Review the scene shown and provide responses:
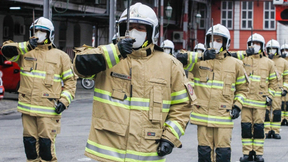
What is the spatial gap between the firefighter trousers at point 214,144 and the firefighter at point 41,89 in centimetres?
190

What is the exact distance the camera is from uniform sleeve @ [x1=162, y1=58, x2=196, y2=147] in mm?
4336

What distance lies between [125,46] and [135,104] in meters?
0.53

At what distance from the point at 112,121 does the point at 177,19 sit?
35.4m

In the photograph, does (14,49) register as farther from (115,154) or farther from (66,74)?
(115,154)

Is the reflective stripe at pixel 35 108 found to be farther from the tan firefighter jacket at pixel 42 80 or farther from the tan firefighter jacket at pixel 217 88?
the tan firefighter jacket at pixel 217 88

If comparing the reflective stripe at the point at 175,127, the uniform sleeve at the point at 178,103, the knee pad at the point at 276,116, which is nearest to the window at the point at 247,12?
the knee pad at the point at 276,116

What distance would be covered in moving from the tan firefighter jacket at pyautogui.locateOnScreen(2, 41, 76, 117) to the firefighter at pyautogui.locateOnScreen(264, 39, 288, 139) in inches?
236

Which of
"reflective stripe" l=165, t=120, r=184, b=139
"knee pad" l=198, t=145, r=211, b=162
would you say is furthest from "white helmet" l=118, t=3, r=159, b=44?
"knee pad" l=198, t=145, r=211, b=162

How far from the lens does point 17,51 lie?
Result: 6891mm

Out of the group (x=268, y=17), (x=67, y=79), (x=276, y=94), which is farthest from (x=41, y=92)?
(x=268, y=17)

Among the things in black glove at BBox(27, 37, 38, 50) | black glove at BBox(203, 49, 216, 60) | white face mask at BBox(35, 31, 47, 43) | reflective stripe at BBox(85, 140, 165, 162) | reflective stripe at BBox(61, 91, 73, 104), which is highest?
white face mask at BBox(35, 31, 47, 43)

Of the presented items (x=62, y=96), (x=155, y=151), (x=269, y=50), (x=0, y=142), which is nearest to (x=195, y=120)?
(x=62, y=96)

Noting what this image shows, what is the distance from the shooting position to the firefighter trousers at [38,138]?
6715 millimetres

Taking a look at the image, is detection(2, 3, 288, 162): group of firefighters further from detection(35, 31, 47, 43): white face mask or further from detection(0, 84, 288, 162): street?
detection(0, 84, 288, 162): street
